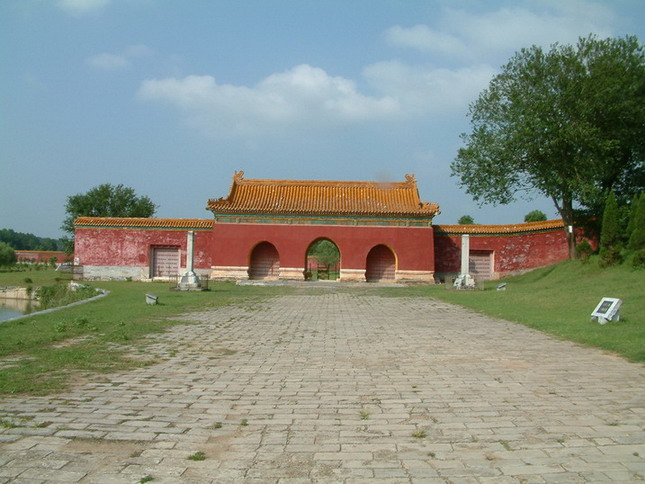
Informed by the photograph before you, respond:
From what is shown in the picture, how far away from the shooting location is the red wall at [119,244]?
29984mm

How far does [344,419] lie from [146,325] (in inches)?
267

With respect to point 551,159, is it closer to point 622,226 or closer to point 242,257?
point 622,226

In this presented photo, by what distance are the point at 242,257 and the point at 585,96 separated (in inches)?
662

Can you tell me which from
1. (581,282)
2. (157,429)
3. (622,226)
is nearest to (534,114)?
(622,226)

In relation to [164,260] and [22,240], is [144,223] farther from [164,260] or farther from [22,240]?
[22,240]

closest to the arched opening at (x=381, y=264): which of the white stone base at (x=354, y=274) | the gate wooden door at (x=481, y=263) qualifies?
the white stone base at (x=354, y=274)

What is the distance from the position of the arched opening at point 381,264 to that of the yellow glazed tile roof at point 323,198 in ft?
6.96

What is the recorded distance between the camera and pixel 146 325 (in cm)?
1054

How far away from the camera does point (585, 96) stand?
21094mm

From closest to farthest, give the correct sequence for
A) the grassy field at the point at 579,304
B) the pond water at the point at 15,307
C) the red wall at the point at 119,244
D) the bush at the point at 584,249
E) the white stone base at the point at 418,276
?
the grassy field at the point at 579,304 < the pond water at the point at 15,307 < the bush at the point at 584,249 < the white stone base at the point at 418,276 < the red wall at the point at 119,244

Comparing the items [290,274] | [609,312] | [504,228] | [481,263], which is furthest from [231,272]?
[609,312]

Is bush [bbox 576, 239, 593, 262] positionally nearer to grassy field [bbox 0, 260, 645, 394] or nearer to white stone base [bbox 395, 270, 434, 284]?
grassy field [bbox 0, 260, 645, 394]

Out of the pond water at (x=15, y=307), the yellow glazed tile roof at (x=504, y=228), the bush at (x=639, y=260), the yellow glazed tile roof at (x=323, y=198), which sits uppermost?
the yellow glazed tile roof at (x=323, y=198)

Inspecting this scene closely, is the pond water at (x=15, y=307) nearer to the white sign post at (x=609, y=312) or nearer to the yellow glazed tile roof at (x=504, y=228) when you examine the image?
the white sign post at (x=609, y=312)
